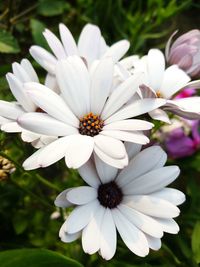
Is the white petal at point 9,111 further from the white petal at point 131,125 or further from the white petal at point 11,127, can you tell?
the white petal at point 131,125

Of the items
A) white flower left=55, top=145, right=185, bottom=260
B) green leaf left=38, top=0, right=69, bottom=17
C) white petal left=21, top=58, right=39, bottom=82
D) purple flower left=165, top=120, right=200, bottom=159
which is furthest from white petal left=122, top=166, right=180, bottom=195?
green leaf left=38, top=0, right=69, bottom=17

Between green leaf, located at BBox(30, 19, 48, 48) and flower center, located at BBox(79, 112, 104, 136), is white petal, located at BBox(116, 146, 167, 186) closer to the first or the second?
flower center, located at BBox(79, 112, 104, 136)

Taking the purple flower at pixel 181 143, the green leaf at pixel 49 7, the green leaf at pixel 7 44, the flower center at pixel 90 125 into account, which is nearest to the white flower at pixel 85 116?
the flower center at pixel 90 125

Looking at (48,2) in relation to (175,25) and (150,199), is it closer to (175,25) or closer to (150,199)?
(175,25)

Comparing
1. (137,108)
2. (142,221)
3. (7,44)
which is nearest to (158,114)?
(137,108)

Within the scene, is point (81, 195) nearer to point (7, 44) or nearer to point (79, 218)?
point (79, 218)
